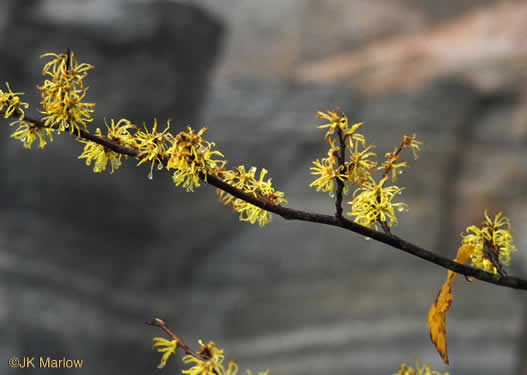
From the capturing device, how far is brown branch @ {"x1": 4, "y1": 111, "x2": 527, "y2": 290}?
0.30 m

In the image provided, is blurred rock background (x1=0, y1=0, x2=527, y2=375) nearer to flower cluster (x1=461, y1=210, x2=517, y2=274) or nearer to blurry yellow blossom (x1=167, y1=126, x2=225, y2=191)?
flower cluster (x1=461, y1=210, x2=517, y2=274)

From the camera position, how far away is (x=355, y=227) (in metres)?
0.31

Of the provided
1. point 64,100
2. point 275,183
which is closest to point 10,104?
point 64,100

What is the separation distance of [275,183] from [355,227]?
2.47 m

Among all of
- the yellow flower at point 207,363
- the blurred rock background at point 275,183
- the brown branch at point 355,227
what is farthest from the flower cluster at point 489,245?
the blurred rock background at point 275,183

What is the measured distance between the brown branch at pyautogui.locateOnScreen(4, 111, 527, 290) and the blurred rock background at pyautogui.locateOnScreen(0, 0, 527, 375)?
2076mm

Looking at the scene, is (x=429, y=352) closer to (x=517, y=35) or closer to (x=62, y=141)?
(x=517, y=35)

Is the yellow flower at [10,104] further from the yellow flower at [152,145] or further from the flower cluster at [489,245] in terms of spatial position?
the flower cluster at [489,245]

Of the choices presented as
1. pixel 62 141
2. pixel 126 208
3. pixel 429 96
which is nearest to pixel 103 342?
pixel 126 208

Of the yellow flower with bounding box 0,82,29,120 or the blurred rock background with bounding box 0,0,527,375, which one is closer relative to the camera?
the yellow flower with bounding box 0,82,29,120

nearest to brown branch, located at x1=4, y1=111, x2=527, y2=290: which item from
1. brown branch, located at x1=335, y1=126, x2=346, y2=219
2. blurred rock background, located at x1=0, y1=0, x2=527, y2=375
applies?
brown branch, located at x1=335, y1=126, x2=346, y2=219

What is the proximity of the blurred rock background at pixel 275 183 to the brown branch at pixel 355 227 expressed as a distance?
2.08 metres

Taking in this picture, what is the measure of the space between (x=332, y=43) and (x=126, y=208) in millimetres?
1176

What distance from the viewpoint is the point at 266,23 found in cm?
278
